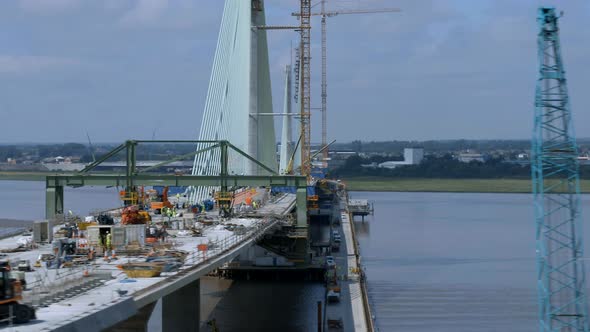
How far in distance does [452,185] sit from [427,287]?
131911mm

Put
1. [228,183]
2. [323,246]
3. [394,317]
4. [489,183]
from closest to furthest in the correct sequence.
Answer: [394,317], [228,183], [323,246], [489,183]

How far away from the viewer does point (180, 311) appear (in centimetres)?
3344

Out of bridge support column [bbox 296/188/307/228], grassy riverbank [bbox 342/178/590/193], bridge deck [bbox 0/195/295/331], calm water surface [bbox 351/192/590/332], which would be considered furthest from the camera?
grassy riverbank [bbox 342/178/590/193]

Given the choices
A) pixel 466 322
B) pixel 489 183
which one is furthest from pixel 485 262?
pixel 489 183

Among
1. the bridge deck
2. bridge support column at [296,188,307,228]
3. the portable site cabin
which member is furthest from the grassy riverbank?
the bridge deck

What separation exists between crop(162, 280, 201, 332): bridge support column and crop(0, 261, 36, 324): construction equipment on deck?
51.4ft

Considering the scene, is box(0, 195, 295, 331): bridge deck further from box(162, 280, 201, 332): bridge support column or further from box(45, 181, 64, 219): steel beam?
box(45, 181, 64, 219): steel beam

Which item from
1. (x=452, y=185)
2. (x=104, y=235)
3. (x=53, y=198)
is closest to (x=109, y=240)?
(x=104, y=235)

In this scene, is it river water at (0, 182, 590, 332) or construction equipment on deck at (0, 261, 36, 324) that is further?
river water at (0, 182, 590, 332)

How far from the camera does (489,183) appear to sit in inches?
7215

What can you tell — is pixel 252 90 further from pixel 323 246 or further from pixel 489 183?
pixel 489 183

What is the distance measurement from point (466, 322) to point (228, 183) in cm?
1422

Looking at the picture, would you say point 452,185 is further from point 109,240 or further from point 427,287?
point 109,240

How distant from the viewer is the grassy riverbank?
541 ft
